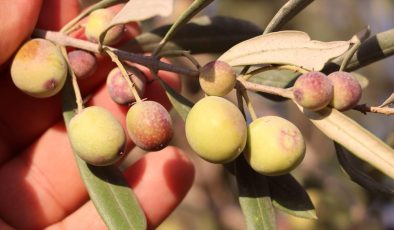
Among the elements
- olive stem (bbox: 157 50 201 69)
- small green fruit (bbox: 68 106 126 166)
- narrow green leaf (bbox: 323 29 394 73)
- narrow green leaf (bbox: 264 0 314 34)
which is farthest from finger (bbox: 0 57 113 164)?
narrow green leaf (bbox: 323 29 394 73)

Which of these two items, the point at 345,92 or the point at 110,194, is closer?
the point at 345,92

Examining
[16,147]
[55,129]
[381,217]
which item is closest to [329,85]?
[55,129]

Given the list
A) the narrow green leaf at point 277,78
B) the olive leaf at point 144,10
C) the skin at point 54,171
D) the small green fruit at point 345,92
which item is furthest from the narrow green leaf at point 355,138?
the skin at point 54,171

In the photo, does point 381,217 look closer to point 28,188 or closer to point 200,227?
point 200,227

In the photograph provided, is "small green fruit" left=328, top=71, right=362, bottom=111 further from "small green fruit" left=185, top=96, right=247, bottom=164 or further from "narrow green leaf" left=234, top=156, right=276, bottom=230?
"narrow green leaf" left=234, top=156, right=276, bottom=230

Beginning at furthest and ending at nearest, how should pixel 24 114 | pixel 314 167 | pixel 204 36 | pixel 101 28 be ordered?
1. pixel 314 167
2. pixel 24 114
3. pixel 204 36
4. pixel 101 28

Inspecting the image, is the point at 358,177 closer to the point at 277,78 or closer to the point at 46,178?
the point at 277,78

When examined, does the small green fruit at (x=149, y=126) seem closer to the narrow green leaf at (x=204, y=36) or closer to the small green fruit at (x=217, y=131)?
the small green fruit at (x=217, y=131)

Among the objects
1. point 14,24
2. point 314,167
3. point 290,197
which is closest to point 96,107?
point 14,24

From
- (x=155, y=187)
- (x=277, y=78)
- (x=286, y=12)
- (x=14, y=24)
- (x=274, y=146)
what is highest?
(x=14, y=24)
